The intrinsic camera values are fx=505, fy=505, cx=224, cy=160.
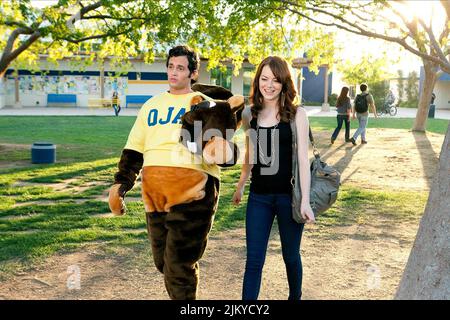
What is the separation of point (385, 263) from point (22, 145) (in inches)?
476

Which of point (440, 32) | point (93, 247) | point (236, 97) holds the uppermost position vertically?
point (440, 32)

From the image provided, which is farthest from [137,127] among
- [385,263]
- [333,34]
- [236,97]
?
[333,34]

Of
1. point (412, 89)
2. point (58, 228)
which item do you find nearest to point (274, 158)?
point (58, 228)

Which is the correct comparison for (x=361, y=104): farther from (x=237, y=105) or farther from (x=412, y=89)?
(x=412, y=89)

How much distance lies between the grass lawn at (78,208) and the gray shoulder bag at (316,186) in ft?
9.11

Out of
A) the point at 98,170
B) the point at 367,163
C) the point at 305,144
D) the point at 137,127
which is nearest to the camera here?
the point at 305,144

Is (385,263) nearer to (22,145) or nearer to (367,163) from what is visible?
(367,163)

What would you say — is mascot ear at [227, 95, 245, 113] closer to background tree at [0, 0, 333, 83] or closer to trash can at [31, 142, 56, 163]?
background tree at [0, 0, 333, 83]

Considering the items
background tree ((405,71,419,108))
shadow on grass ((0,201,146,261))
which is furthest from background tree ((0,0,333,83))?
background tree ((405,71,419,108))

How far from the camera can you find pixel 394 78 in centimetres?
4822

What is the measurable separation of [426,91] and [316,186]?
1789 centimetres

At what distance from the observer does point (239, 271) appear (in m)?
4.71

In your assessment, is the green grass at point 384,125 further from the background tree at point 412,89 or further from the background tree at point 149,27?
the background tree at point 412,89

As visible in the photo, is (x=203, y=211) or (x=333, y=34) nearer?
(x=203, y=211)
